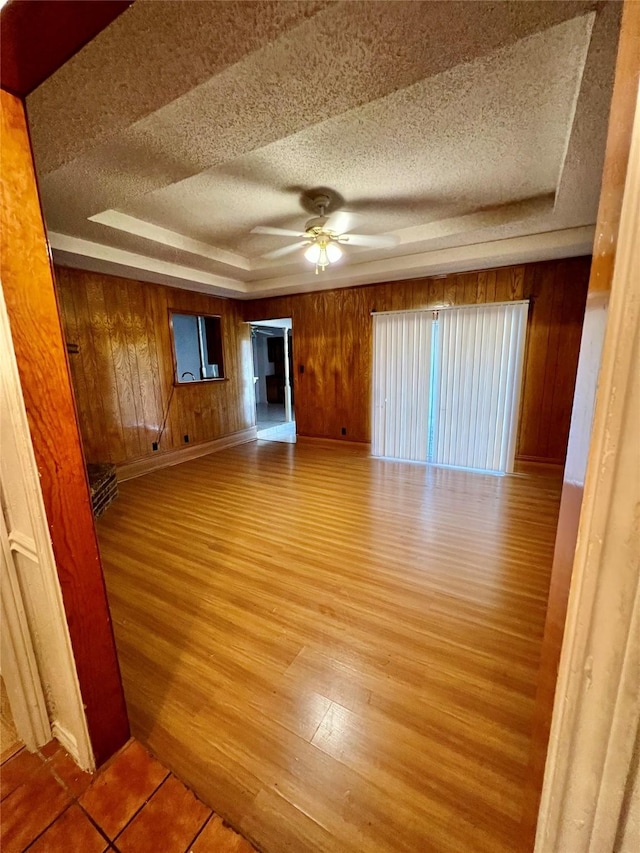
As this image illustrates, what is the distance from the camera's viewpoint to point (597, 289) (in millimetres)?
540

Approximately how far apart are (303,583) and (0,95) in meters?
2.43

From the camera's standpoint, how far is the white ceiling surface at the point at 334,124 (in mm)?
1058

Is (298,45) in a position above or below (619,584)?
above

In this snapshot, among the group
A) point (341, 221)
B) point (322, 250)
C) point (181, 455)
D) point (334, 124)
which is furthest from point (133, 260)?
point (334, 124)

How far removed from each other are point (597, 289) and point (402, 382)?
4299mm

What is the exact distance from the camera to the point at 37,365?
962 millimetres

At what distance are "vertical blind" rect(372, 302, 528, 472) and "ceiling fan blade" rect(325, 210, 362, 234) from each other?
1.91 m

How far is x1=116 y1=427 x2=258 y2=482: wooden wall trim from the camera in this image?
441 cm

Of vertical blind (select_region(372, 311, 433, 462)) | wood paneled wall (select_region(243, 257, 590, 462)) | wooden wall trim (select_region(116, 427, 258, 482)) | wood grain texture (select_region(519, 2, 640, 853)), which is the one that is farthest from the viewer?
vertical blind (select_region(372, 311, 433, 462))

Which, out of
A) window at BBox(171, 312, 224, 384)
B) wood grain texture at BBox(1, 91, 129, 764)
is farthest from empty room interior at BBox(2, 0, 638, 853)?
window at BBox(171, 312, 224, 384)

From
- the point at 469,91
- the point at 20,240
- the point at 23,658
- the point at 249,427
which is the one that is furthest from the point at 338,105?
Result: the point at 249,427

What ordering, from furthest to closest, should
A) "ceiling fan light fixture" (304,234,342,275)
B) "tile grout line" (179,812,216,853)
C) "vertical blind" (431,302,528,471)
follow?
"vertical blind" (431,302,528,471) < "ceiling fan light fixture" (304,234,342,275) < "tile grout line" (179,812,216,853)

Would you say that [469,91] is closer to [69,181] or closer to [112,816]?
[69,181]

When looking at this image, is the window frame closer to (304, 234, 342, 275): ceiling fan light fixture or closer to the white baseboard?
(304, 234, 342, 275): ceiling fan light fixture
